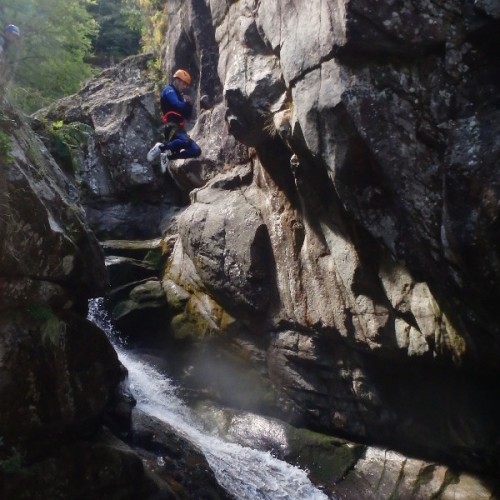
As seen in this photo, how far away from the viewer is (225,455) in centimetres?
1033

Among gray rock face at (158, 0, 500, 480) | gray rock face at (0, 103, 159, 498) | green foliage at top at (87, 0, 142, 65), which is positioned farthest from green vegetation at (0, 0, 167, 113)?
gray rock face at (0, 103, 159, 498)

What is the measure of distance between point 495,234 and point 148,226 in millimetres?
12483

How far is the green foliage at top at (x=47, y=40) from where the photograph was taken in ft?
53.3

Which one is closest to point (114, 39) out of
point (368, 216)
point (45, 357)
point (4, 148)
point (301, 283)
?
point (301, 283)

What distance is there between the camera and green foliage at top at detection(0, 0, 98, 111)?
16234 millimetres

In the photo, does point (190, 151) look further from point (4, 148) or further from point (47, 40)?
point (47, 40)

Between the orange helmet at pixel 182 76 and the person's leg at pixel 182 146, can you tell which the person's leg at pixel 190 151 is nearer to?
the person's leg at pixel 182 146

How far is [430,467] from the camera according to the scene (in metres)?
9.51

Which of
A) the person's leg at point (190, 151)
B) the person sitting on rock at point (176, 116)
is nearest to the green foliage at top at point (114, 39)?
the person sitting on rock at point (176, 116)

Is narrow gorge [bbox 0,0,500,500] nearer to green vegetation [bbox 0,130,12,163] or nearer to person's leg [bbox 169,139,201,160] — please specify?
green vegetation [bbox 0,130,12,163]

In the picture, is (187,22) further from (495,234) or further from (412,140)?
(495,234)

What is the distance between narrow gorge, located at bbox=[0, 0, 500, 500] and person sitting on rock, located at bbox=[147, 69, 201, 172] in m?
1.14

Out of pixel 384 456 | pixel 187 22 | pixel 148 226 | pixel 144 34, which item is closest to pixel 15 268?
pixel 384 456

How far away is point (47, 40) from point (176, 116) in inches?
322
